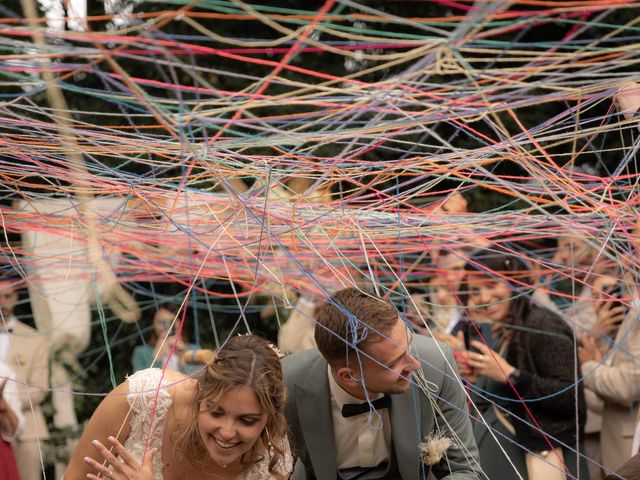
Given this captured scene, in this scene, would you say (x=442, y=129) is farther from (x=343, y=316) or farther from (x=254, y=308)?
(x=343, y=316)

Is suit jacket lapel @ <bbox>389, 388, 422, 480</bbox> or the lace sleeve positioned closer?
the lace sleeve

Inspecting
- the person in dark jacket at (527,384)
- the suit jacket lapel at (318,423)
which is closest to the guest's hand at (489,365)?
the person in dark jacket at (527,384)

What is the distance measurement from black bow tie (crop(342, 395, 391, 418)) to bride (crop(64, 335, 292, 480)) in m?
0.24

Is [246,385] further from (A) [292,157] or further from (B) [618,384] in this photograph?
(B) [618,384]

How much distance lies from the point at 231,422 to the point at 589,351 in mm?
2894

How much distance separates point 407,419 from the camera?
3.19 metres

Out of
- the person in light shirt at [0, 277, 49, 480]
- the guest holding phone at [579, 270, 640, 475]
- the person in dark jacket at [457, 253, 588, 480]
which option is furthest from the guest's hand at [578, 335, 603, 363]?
the person in light shirt at [0, 277, 49, 480]

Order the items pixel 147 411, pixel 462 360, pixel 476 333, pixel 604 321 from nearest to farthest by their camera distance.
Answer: pixel 147 411 → pixel 462 360 → pixel 476 333 → pixel 604 321

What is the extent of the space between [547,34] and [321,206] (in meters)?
3.83

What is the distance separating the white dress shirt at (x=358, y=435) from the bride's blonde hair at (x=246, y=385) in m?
0.27

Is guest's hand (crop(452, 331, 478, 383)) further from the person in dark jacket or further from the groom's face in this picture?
the groom's face

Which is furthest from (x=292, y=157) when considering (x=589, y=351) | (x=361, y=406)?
(x=589, y=351)

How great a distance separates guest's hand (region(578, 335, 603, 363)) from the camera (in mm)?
4976

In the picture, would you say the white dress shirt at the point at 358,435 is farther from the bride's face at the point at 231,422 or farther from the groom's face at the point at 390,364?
the bride's face at the point at 231,422
